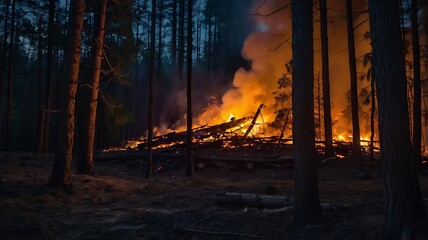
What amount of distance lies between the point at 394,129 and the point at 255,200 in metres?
4.23

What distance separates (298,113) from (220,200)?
366 cm

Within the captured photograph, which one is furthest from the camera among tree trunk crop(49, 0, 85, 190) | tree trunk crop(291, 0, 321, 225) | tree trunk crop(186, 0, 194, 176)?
tree trunk crop(186, 0, 194, 176)

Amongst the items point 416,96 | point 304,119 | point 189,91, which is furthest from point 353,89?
point 304,119

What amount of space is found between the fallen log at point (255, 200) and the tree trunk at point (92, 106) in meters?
5.91

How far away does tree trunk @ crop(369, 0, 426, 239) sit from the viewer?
485 centimetres

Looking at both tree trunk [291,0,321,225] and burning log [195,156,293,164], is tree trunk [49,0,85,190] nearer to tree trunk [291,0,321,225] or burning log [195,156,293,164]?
tree trunk [291,0,321,225]

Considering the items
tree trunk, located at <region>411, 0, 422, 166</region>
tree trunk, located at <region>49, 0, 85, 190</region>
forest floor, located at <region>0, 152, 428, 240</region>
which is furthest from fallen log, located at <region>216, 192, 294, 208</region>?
tree trunk, located at <region>411, 0, 422, 166</region>

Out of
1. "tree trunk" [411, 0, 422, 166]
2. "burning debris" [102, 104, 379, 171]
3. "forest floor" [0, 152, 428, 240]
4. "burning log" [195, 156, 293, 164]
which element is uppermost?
"tree trunk" [411, 0, 422, 166]

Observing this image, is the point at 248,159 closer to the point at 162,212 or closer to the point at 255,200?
the point at 255,200

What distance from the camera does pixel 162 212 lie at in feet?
27.2

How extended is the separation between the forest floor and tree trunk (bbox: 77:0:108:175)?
49.7 inches

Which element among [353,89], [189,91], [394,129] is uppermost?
[353,89]

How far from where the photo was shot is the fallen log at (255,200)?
809cm

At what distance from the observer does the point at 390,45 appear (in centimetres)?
509
